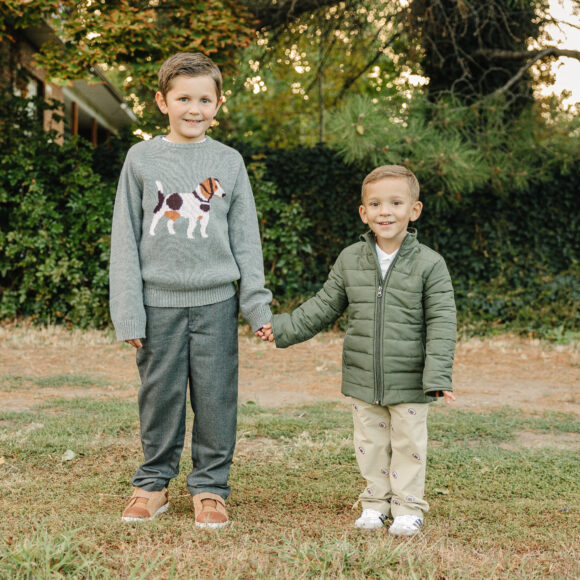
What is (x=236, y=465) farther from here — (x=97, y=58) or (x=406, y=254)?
(x=97, y=58)

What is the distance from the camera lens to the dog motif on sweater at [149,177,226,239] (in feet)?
8.54

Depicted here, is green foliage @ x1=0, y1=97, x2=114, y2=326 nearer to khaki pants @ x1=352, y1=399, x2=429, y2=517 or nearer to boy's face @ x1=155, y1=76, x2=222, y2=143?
boy's face @ x1=155, y1=76, x2=222, y2=143

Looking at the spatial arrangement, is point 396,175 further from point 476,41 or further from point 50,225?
point 476,41

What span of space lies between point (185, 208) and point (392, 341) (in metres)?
0.94

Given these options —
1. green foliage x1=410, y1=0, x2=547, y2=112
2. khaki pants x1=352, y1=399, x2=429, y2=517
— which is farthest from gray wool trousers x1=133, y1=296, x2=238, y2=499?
green foliage x1=410, y1=0, x2=547, y2=112

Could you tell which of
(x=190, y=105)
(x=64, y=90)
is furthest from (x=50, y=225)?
(x=64, y=90)

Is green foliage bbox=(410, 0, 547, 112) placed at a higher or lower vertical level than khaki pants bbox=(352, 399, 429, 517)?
higher

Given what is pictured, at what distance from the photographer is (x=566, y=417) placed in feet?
15.3

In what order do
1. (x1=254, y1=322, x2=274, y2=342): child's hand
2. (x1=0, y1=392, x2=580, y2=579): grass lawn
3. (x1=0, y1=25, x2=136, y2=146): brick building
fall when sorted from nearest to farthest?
1. (x1=0, y1=392, x2=580, y2=579): grass lawn
2. (x1=254, y1=322, x2=274, y2=342): child's hand
3. (x1=0, y1=25, x2=136, y2=146): brick building

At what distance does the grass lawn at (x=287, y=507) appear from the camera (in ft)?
7.24

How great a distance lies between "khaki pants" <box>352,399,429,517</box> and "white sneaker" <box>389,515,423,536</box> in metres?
0.03

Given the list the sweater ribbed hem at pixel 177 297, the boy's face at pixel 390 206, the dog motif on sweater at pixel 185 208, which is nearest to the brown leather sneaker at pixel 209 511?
the sweater ribbed hem at pixel 177 297

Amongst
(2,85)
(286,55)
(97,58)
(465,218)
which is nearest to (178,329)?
(97,58)

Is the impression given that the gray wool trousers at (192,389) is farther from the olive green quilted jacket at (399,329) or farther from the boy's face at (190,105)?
the boy's face at (190,105)
